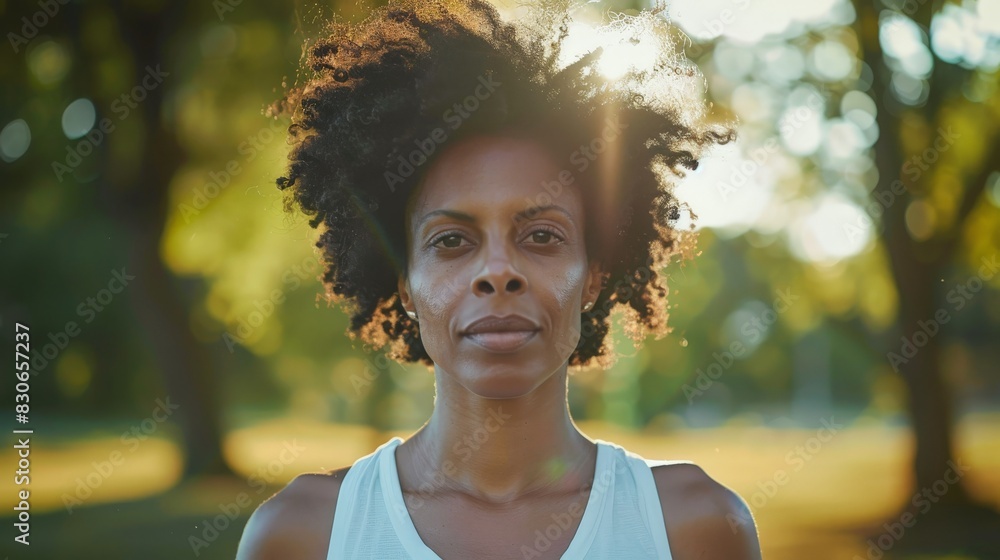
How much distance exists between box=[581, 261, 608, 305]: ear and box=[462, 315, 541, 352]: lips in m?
0.44

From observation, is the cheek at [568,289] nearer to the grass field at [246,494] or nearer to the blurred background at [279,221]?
the blurred background at [279,221]

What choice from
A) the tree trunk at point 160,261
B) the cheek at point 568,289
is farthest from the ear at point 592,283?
the tree trunk at point 160,261

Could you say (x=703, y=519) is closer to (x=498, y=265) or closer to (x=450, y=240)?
(x=498, y=265)

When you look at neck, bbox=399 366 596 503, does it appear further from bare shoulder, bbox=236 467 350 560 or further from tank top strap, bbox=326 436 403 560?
bare shoulder, bbox=236 467 350 560

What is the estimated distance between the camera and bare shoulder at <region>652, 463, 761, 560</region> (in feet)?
10.2

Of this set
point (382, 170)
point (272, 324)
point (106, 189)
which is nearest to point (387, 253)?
point (382, 170)

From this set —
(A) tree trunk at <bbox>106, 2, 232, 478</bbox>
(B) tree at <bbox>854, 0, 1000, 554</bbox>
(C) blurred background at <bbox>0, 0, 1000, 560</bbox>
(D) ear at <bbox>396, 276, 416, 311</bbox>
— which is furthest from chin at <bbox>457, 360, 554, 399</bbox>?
(A) tree trunk at <bbox>106, 2, 232, 478</bbox>

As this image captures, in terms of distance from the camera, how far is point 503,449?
3.33 meters

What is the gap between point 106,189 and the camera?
54.4 feet

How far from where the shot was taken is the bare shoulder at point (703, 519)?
312 centimetres

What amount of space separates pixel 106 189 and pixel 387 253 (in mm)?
14208

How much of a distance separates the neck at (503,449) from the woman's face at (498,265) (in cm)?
15

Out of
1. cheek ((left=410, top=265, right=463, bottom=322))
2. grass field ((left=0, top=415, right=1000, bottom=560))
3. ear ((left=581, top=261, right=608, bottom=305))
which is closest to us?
cheek ((left=410, top=265, right=463, bottom=322))

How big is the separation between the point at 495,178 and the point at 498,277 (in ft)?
1.31
